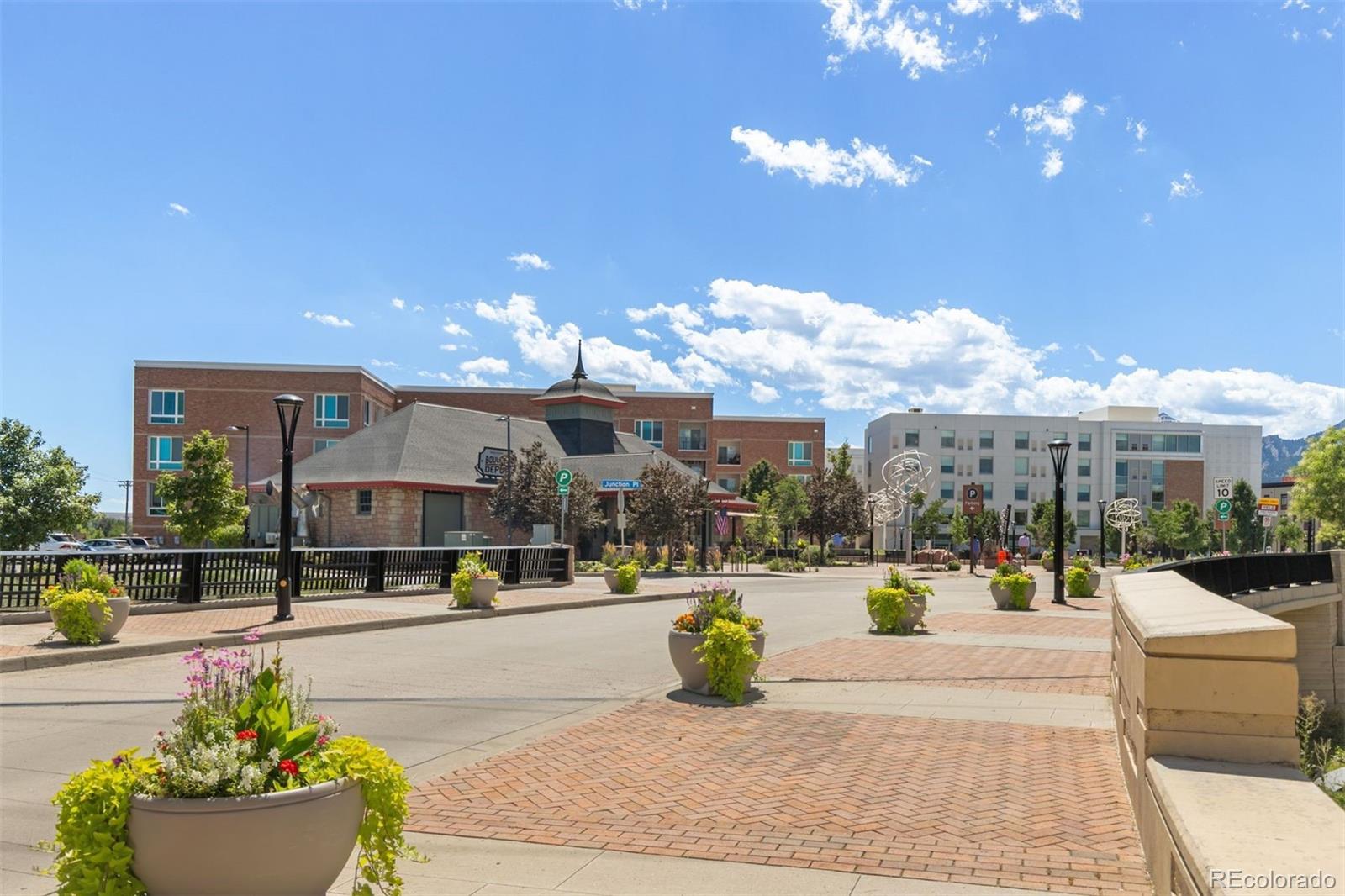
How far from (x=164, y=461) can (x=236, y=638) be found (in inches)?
2374

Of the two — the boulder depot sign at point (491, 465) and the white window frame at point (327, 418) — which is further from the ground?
the white window frame at point (327, 418)

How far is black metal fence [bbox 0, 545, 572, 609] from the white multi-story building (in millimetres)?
75654

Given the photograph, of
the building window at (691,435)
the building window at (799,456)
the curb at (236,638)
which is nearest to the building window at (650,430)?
the building window at (691,435)

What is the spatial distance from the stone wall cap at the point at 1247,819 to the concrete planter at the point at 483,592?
1787 centimetres

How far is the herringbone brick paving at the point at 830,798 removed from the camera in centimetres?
557

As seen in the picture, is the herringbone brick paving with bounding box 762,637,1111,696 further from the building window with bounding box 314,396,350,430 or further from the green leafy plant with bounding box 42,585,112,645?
the building window with bounding box 314,396,350,430

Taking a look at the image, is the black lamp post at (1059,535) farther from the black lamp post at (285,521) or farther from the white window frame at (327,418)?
the white window frame at (327,418)

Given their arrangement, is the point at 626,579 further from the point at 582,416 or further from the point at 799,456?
the point at 799,456

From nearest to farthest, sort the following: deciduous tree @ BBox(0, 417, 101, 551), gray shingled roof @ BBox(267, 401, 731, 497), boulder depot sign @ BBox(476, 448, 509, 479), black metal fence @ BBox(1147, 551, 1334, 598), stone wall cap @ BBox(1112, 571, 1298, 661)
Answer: stone wall cap @ BBox(1112, 571, 1298, 661)
black metal fence @ BBox(1147, 551, 1334, 598)
deciduous tree @ BBox(0, 417, 101, 551)
gray shingled roof @ BBox(267, 401, 731, 497)
boulder depot sign @ BBox(476, 448, 509, 479)

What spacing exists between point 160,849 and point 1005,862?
4133mm

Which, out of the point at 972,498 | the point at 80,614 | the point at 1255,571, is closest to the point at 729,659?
the point at 80,614

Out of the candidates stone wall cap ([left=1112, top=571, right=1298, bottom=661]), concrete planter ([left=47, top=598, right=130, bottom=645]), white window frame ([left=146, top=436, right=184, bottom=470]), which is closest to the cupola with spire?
white window frame ([left=146, top=436, right=184, bottom=470])

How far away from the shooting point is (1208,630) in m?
4.73

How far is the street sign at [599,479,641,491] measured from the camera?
168 feet
